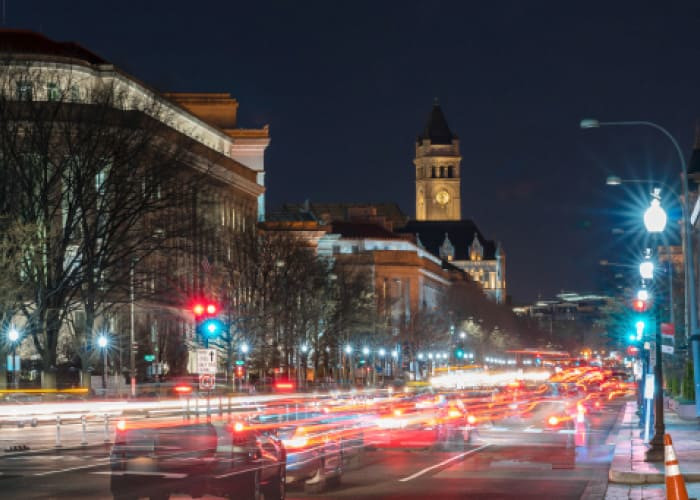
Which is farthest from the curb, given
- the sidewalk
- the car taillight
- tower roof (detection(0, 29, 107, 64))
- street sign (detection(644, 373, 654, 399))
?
tower roof (detection(0, 29, 107, 64))

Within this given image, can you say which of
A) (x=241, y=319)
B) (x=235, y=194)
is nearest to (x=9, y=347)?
(x=241, y=319)

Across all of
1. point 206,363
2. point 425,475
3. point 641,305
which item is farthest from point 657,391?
point 206,363

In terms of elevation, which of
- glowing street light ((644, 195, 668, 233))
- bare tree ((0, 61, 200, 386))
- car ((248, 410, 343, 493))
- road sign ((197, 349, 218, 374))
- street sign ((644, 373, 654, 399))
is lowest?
car ((248, 410, 343, 493))

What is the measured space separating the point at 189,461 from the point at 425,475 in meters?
9.39

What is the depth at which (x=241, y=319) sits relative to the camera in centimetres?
9062

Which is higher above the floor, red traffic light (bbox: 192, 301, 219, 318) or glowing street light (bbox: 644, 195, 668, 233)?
glowing street light (bbox: 644, 195, 668, 233)

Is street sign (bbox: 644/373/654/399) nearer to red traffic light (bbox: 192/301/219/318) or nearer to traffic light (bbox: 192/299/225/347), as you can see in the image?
traffic light (bbox: 192/299/225/347)

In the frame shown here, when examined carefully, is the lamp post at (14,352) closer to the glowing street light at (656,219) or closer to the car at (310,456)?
the glowing street light at (656,219)

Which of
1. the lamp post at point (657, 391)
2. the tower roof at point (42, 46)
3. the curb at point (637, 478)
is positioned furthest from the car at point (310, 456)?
the tower roof at point (42, 46)

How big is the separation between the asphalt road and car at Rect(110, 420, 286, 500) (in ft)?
9.39

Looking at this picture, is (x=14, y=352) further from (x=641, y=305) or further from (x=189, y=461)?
(x=189, y=461)

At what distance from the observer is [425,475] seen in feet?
92.4

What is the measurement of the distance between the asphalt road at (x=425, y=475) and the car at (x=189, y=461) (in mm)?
2861

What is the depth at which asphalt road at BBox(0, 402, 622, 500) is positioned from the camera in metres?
24.2
